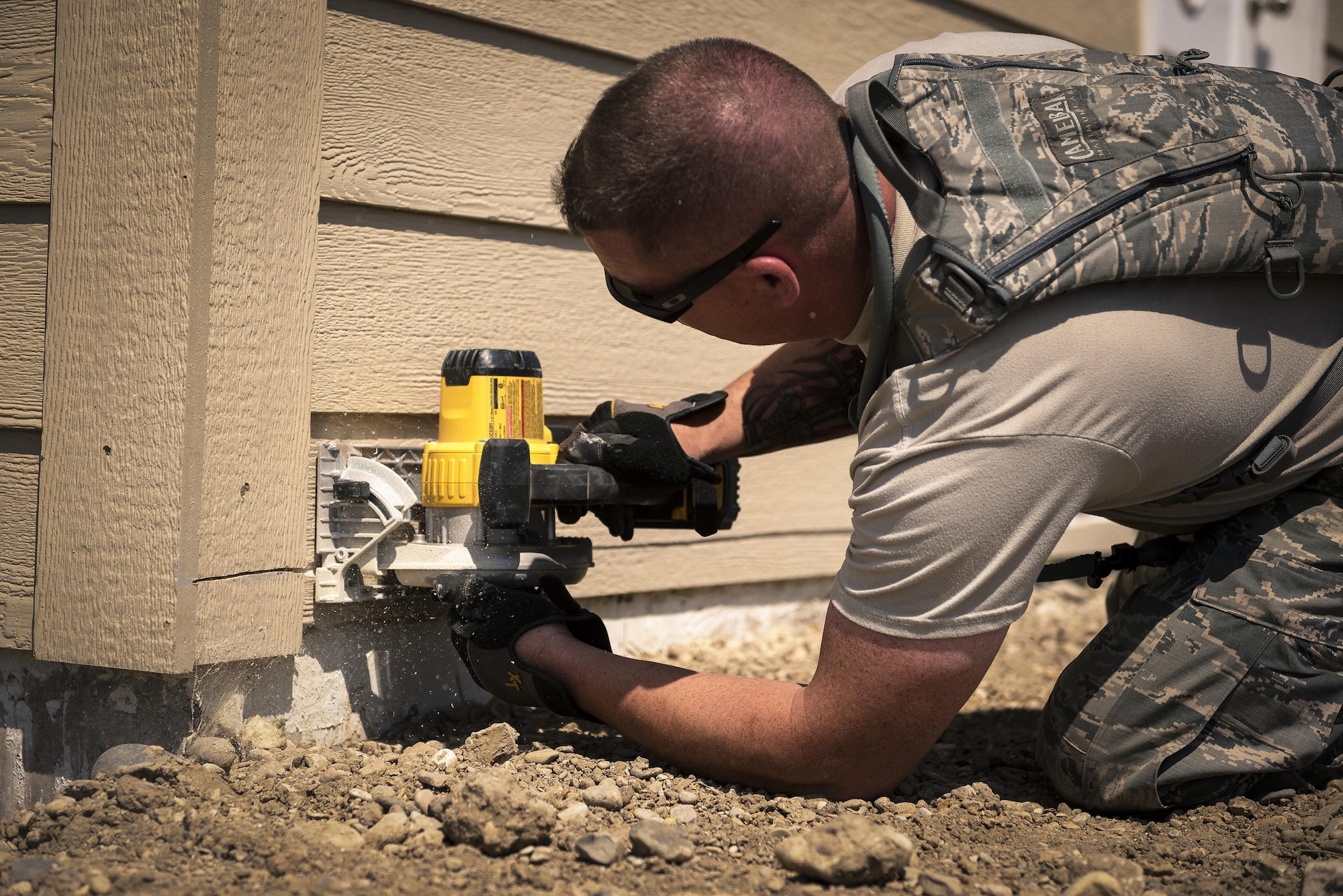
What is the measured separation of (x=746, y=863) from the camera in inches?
59.7

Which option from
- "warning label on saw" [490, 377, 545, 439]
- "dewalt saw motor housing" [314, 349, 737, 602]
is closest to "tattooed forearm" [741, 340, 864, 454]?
"dewalt saw motor housing" [314, 349, 737, 602]

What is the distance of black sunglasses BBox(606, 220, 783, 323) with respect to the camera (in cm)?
166

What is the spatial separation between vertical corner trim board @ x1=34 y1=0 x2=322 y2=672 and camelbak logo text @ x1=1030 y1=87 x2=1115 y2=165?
134 centimetres

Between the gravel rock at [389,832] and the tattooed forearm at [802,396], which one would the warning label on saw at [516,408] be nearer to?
the tattooed forearm at [802,396]

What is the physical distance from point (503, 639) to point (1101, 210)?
1265 millimetres

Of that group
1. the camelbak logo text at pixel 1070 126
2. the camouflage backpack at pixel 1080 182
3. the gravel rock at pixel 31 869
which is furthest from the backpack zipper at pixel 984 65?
the gravel rock at pixel 31 869

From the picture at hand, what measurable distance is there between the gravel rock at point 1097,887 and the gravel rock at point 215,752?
1.39 metres

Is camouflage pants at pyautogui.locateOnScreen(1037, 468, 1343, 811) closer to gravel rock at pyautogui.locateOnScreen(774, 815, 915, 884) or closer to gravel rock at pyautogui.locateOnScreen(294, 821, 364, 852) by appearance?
gravel rock at pyautogui.locateOnScreen(774, 815, 915, 884)

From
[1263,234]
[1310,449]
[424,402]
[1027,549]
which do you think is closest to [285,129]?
[424,402]

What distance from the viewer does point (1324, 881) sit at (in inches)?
56.5

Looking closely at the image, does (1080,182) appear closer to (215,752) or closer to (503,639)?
(503,639)

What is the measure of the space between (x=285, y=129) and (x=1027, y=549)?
151cm

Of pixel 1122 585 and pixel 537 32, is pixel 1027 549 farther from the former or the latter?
pixel 537 32

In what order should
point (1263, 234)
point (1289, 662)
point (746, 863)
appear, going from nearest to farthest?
point (746, 863) < point (1263, 234) < point (1289, 662)
